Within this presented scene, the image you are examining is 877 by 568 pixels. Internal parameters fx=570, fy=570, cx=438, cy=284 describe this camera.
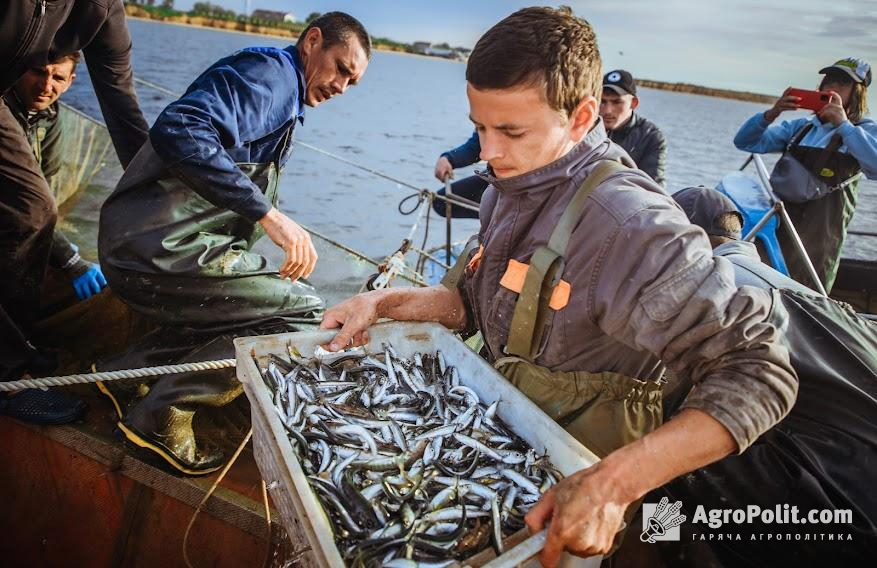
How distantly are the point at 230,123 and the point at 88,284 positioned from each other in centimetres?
250

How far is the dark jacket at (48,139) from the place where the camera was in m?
4.68

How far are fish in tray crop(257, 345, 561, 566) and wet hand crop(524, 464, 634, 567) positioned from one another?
0.30m

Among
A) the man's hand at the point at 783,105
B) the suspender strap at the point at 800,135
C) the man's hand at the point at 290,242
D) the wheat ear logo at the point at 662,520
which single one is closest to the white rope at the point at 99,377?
the man's hand at the point at 290,242

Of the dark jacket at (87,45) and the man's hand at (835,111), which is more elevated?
the man's hand at (835,111)

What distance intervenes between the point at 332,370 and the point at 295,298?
3.52 ft

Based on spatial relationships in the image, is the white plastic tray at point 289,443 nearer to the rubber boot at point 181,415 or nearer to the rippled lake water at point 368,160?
the rubber boot at point 181,415

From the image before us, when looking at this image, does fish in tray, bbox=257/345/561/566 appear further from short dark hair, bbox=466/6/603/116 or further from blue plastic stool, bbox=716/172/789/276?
blue plastic stool, bbox=716/172/789/276

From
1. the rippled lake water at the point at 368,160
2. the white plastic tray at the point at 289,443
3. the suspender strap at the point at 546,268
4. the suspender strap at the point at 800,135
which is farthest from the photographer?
the rippled lake water at the point at 368,160

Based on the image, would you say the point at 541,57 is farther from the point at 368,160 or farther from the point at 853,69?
the point at 368,160

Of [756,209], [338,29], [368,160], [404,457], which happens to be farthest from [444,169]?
[368,160]

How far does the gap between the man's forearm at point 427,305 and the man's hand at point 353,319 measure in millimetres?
126

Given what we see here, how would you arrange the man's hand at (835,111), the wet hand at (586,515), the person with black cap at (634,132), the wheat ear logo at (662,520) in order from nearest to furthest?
the wet hand at (586,515)
the wheat ear logo at (662,520)
the man's hand at (835,111)
the person with black cap at (634,132)

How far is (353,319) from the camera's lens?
2982 millimetres

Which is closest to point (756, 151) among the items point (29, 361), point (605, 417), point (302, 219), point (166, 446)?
point (605, 417)
